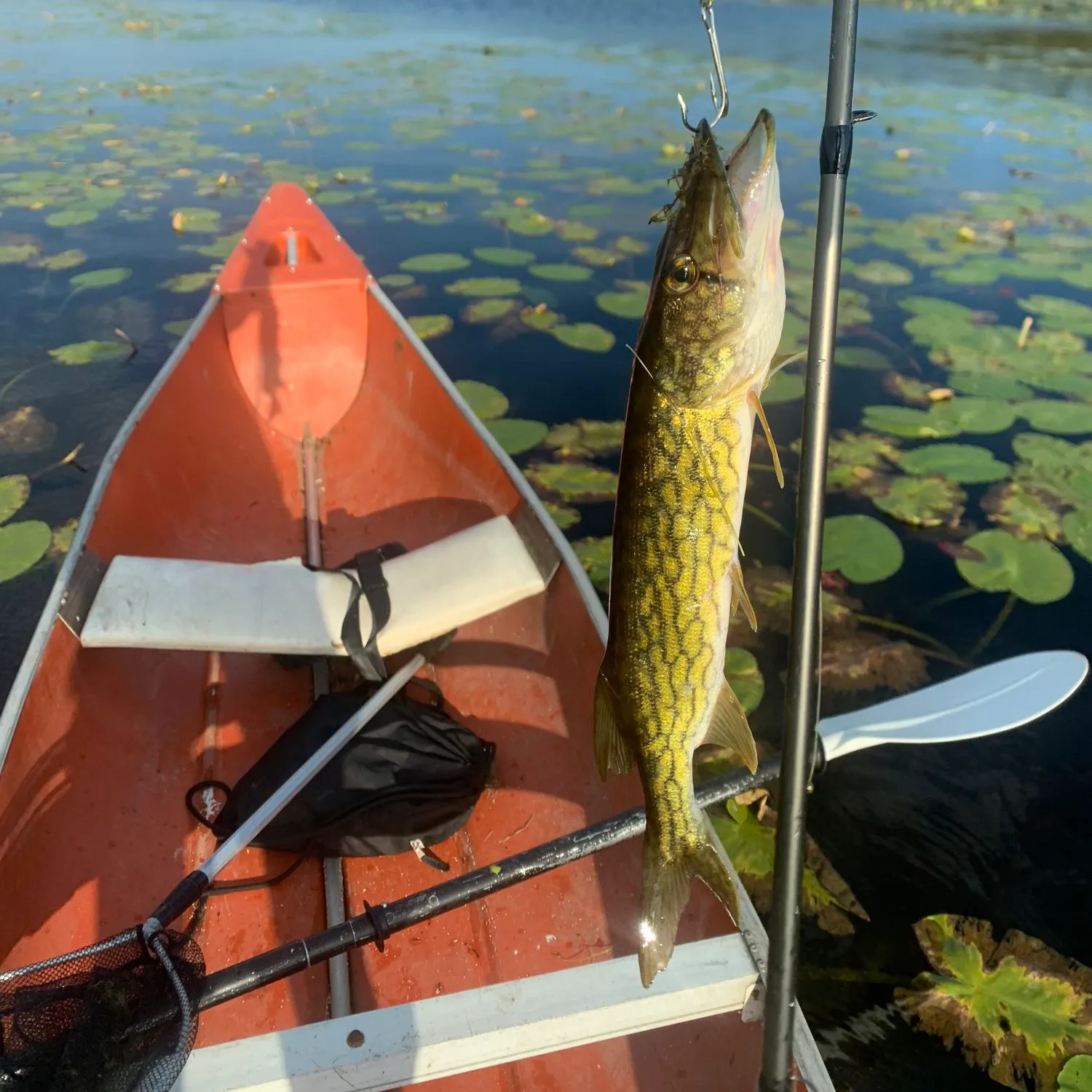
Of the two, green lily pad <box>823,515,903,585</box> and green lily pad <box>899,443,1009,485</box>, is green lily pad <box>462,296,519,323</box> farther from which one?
green lily pad <box>823,515,903,585</box>

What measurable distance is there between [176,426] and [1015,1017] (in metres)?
4.09

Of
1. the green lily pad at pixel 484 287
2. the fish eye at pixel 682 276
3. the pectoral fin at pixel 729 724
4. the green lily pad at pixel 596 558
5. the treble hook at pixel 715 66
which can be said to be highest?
the treble hook at pixel 715 66

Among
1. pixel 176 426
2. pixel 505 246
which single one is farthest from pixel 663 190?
pixel 176 426

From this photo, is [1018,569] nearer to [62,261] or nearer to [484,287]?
[484,287]

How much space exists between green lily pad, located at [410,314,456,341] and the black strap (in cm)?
422

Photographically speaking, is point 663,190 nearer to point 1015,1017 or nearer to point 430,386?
point 430,386

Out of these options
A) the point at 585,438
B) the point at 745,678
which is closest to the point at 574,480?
the point at 585,438

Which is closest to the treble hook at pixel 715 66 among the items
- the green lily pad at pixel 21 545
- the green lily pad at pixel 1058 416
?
the green lily pad at pixel 21 545

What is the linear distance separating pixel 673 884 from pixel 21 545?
410cm

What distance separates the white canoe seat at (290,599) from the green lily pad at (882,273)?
20.2 ft

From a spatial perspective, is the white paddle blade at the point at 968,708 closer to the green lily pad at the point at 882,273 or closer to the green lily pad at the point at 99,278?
the green lily pad at the point at 882,273

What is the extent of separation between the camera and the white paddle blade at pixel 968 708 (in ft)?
7.16

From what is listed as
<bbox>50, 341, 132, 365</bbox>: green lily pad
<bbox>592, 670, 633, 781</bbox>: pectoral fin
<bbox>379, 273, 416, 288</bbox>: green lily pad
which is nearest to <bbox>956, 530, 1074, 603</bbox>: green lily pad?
<bbox>592, 670, 633, 781</bbox>: pectoral fin

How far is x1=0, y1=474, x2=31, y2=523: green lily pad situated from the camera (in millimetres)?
4562
